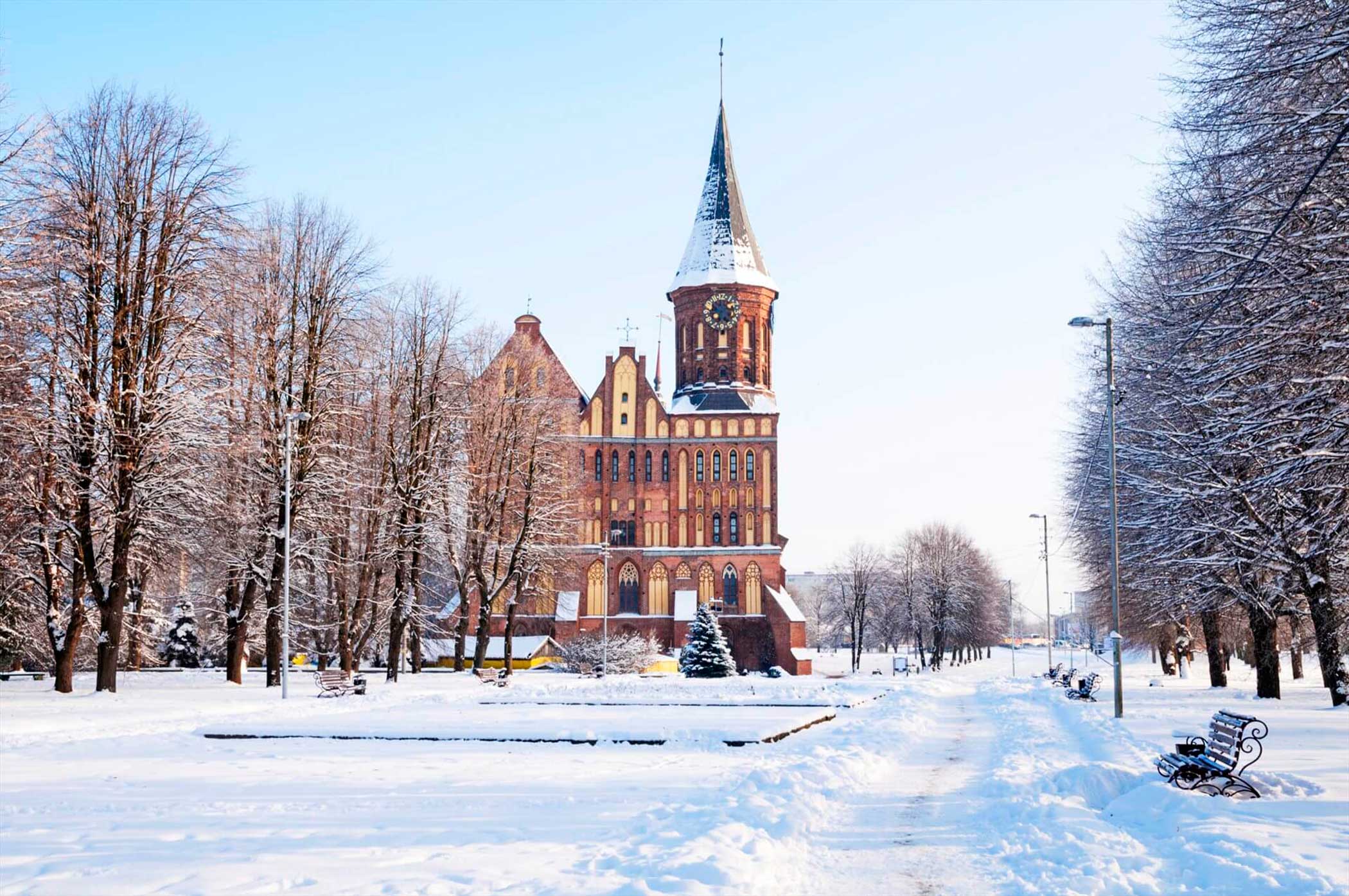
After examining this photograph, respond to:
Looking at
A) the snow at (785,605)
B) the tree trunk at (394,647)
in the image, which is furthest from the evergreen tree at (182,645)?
the snow at (785,605)

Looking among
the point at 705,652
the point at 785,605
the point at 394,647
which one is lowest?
the point at 705,652

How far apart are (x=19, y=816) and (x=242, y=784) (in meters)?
2.84

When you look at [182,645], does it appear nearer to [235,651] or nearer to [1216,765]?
[235,651]

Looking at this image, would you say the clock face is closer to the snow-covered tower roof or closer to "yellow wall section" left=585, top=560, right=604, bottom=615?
the snow-covered tower roof

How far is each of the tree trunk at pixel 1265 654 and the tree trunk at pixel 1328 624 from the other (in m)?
2.89

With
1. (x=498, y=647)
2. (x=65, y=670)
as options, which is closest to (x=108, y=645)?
(x=65, y=670)

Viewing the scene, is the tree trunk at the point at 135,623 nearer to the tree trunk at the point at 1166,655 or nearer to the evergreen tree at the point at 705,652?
the evergreen tree at the point at 705,652

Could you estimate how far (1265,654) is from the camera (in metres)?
31.0

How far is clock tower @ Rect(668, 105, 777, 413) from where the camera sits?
76.3 m

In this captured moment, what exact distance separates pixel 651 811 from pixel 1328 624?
2072cm

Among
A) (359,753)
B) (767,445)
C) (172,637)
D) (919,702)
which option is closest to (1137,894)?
(359,753)

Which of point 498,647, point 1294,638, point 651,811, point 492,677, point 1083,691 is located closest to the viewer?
point 651,811

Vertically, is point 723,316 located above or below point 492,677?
above

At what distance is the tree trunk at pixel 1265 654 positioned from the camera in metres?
30.9
